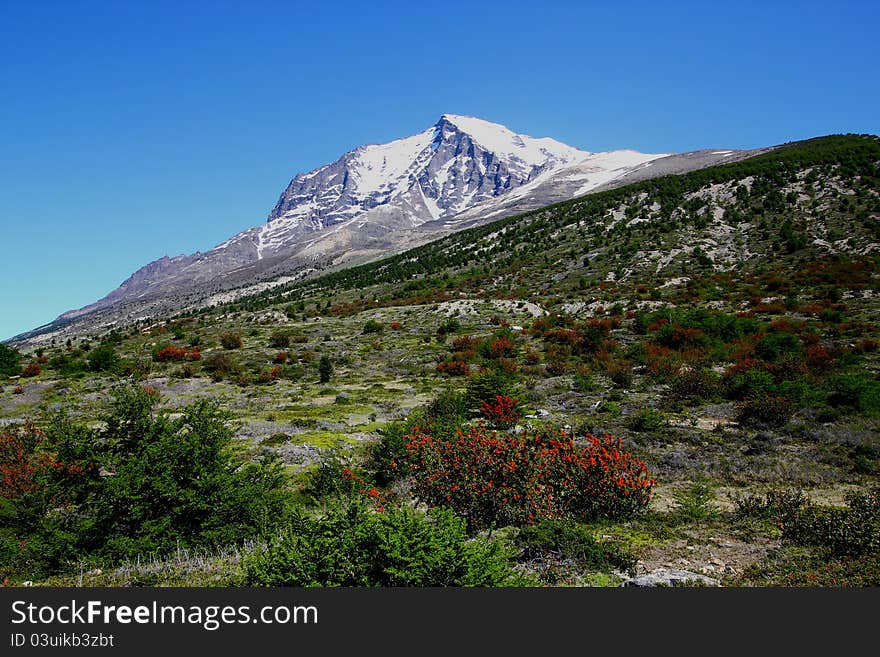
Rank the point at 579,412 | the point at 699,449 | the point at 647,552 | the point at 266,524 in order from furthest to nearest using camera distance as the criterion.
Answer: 1. the point at 579,412
2. the point at 699,449
3. the point at 266,524
4. the point at 647,552

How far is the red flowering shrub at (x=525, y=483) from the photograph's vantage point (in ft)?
26.8

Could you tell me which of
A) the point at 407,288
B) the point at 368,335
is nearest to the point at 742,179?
the point at 407,288

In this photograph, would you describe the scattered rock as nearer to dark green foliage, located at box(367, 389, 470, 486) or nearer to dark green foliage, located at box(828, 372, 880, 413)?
dark green foliage, located at box(367, 389, 470, 486)

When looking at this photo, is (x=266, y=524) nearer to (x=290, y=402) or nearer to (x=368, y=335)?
(x=290, y=402)

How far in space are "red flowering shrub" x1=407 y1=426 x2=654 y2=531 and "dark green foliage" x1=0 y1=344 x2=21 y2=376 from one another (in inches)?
1437

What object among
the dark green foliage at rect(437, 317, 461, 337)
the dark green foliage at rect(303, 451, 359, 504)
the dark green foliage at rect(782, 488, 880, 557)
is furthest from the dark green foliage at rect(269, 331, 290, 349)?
the dark green foliage at rect(782, 488, 880, 557)

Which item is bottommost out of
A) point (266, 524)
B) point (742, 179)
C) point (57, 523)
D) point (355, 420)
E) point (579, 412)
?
point (579, 412)

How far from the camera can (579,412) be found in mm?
17094

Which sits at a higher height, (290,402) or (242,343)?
(242,343)

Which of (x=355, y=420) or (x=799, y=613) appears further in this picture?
(x=355, y=420)

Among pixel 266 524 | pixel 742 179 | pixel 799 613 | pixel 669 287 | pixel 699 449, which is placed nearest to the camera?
pixel 799 613

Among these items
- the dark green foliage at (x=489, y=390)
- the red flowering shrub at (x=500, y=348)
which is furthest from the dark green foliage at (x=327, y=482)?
the red flowering shrub at (x=500, y=348)

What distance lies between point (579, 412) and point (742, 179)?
75.5m

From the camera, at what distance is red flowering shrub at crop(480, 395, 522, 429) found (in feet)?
50.6
